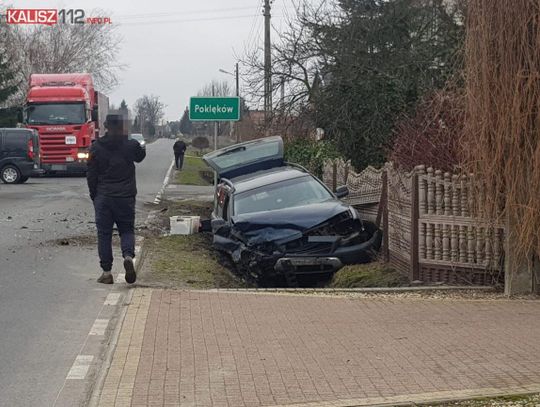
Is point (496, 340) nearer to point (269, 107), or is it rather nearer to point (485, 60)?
point (485, 60)

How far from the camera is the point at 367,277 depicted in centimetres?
1029

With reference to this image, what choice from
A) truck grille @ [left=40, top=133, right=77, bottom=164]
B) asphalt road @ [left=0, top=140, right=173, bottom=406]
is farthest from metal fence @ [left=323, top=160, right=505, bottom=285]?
truck grille @ [left=40, top=133, right=77, bottom=164]

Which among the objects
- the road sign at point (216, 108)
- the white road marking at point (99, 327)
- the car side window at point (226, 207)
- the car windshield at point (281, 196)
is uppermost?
the road sign at point (216, 108)

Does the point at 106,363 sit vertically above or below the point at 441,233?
below

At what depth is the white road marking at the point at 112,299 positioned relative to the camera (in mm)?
8547

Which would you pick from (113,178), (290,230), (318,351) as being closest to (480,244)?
(290,230)

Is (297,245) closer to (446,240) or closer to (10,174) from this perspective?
(446,240)

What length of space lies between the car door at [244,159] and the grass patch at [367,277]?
392cm

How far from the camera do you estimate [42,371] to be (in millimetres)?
6039

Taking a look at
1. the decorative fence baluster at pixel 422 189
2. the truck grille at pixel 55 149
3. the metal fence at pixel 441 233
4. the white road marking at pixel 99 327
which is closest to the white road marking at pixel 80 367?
the white road marking at pixel 99 327

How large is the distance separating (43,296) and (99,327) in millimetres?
1717

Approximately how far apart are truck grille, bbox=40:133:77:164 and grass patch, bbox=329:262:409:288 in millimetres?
23566

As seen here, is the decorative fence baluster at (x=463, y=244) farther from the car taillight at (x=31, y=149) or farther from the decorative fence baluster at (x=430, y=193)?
the car taillight at (x=31, y=149)

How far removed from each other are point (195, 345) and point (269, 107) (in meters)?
18.2
